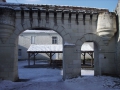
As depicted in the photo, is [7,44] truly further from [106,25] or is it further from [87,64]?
[87,64]

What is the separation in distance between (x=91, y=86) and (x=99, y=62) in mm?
2314

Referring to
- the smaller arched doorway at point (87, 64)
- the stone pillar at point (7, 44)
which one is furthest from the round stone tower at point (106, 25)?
the stone pillar at point (7, 44)

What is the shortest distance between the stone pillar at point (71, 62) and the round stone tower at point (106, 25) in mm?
1952

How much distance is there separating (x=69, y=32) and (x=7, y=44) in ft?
11.9

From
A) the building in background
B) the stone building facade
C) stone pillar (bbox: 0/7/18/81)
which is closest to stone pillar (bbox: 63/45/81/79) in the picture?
the stone building facade

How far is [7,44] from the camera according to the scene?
284 inches

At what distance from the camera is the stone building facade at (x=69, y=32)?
7.14 metres

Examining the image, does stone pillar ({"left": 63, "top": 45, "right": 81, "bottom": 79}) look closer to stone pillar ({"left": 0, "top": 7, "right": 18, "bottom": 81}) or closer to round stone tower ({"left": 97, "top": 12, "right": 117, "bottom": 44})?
round stone tower ({"left": 97, "top": 12, "right": 117, "bottom": 44})

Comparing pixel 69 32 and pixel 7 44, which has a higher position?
pixel 69 32

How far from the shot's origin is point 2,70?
706 centimetres

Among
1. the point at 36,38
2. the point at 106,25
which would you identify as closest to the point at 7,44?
the point at 106,25

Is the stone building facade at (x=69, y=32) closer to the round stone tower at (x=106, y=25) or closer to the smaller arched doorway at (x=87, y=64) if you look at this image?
the round stone tower at (x=106, y=25)

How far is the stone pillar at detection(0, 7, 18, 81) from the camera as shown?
6961mm

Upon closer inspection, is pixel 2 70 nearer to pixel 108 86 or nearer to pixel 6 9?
pixel 6 9
